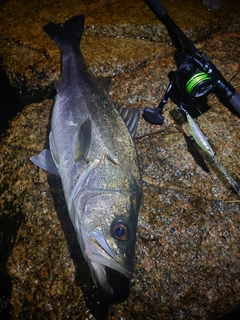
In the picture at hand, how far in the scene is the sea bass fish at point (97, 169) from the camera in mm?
2096

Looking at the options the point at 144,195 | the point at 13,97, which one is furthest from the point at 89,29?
the point at 144,195

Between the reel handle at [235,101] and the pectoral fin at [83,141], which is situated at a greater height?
the pectoral fin at [83,141]

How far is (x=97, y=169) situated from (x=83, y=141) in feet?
1.23

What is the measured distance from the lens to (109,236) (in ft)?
6.98

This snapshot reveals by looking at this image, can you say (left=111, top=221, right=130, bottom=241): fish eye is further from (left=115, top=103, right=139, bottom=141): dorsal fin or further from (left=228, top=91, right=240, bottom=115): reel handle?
(left=228, top=91, right=240, bottom=115): reel handle

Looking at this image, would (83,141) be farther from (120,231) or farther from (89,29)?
(89,29)

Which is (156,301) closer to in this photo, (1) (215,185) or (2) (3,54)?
(1) (215,185)

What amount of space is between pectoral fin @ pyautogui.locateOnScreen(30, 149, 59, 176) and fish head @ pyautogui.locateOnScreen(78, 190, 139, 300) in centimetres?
81

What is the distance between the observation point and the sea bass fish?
210cm

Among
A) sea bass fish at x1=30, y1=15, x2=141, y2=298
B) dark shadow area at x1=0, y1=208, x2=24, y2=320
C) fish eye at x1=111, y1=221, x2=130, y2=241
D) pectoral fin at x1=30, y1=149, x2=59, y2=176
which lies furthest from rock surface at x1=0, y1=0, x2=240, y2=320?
fish eye at x1=111, y1=221, x2=130, y2=241

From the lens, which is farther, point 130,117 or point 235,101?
point 235,101

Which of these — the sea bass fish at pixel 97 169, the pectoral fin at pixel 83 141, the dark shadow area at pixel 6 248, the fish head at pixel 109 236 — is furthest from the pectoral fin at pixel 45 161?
the fish head at pixel 109 236

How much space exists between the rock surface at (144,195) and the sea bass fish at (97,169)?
38cm

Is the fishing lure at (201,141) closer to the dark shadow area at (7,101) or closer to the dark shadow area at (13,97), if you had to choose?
the dark shadow area at (13,97)
